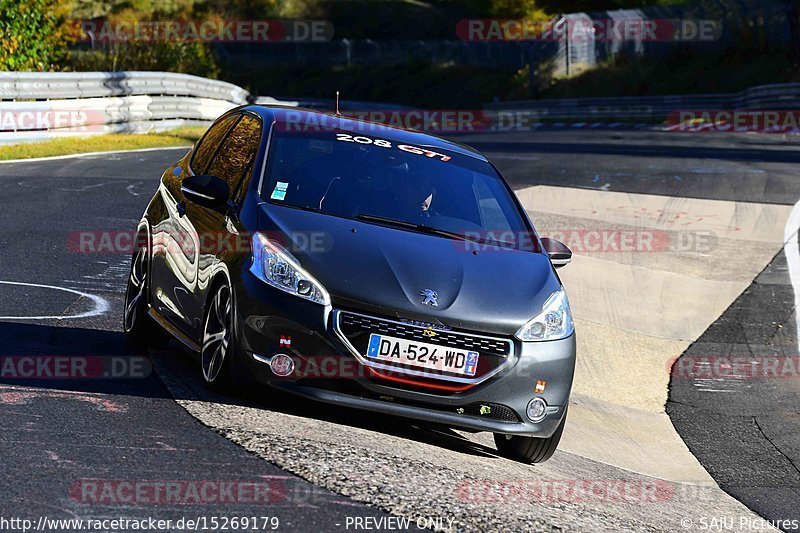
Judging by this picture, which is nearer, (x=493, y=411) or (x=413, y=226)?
(x=493, y=411)

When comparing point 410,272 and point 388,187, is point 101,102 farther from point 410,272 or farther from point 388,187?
point 410,272

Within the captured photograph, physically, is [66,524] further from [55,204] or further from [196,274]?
[55,204]

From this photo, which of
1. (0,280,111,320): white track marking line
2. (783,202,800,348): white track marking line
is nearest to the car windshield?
(0,280,111,320): white track marking line

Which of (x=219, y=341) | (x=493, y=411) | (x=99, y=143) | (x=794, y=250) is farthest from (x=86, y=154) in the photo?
(x=493, y=411)

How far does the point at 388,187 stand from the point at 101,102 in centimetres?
1855

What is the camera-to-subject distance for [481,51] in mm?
66750

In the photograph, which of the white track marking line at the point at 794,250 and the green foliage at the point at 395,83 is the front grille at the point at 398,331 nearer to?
the white track marking line at the point at 794,250

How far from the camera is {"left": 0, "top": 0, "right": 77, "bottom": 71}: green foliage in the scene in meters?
25.8

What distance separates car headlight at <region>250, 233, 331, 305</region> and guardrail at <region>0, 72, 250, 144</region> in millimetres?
15722

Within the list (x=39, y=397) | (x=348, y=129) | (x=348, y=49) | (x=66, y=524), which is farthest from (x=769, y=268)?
(x=348, y=49)

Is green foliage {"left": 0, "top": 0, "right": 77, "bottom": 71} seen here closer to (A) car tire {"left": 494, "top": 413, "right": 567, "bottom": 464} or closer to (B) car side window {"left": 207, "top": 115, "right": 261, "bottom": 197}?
(B) car side window {"left": 207, "top": 115, "right": 261, "bottom": 197}

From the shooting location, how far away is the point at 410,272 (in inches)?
254

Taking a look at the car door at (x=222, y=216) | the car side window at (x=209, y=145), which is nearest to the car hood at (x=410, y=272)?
the car door at (x=222, y=216)

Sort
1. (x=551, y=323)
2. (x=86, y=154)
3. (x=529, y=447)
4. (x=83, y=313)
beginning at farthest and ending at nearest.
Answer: (x=86, y=154) < (x=83, y=313) < (x=529, y=447) < (x=551, y=323)
